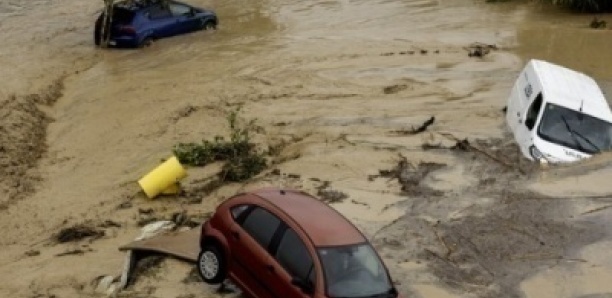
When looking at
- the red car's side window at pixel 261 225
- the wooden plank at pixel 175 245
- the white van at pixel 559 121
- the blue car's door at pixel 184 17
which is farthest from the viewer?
the blue car's door at pixel 184 17

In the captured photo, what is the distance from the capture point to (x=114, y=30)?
24.4 metres

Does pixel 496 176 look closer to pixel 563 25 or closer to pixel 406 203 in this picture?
pixel 406 203

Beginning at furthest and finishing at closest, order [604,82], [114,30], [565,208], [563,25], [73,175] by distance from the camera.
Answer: [563,25], [114,30], [604,82], [73,175], [565,208]

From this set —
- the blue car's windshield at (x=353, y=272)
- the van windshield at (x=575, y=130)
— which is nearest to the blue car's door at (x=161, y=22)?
the van windshield at (x=575, y=130)

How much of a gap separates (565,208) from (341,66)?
9754 mm

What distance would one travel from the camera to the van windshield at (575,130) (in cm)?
1559

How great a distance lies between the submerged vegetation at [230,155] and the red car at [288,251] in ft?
14.3

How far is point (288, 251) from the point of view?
10367mm

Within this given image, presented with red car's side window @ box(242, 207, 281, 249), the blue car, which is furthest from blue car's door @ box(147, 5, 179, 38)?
red car's side window @ box(242, 207, 281, 249)

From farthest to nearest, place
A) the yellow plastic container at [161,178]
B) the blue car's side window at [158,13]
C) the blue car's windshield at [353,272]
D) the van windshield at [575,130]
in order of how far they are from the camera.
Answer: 1. the blue car's side window at [158,13]
2. the van windshield at [575,130]
3. the yellow plastic container at [161,178]
4. the blue car's windshield at [353,272]

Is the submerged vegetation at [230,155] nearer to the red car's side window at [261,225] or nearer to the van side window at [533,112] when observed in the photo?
the van side window at [533,112]

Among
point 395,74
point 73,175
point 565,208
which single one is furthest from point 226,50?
point 565,208

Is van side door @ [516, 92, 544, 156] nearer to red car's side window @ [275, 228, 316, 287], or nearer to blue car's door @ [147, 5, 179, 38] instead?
red car's side window @ [275, 228, 316, 287]

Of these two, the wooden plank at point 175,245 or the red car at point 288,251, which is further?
the wooden plank at point 175,245
